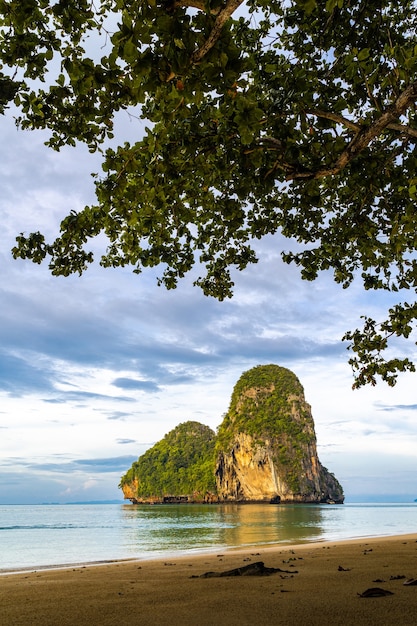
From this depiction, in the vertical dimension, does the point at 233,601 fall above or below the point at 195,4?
below

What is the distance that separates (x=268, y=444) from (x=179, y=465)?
4373 centimetres

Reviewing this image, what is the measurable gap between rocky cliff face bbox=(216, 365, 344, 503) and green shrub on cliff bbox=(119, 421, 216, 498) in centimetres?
1912

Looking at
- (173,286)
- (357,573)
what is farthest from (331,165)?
(357,573)

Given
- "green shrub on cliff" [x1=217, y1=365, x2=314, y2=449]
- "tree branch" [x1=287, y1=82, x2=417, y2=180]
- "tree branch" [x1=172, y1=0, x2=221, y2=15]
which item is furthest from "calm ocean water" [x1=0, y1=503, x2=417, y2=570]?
"green shrub on cliff" [x1=217, y1=365, x2=314, y2=449]

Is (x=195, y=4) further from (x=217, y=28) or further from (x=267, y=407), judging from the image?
(x=267, y=407)

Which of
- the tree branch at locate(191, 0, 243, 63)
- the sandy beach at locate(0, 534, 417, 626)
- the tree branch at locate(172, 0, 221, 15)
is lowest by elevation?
the sandy beach at locate(0, 534, 417, 626)

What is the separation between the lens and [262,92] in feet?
20.8

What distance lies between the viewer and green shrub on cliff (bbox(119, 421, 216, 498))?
136m

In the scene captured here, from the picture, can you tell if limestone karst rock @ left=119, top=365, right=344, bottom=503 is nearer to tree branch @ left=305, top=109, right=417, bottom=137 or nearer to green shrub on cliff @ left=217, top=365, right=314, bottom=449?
green shrub on cliff @ left=217, top=365, right=314, bottom=449

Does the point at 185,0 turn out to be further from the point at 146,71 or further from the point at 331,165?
the point at 331,165

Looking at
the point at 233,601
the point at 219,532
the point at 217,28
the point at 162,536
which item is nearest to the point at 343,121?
the point at 217,28

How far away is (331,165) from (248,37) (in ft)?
10.3

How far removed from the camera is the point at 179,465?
14162 centimetres

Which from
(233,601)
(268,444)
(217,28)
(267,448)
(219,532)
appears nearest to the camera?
(217,28)
